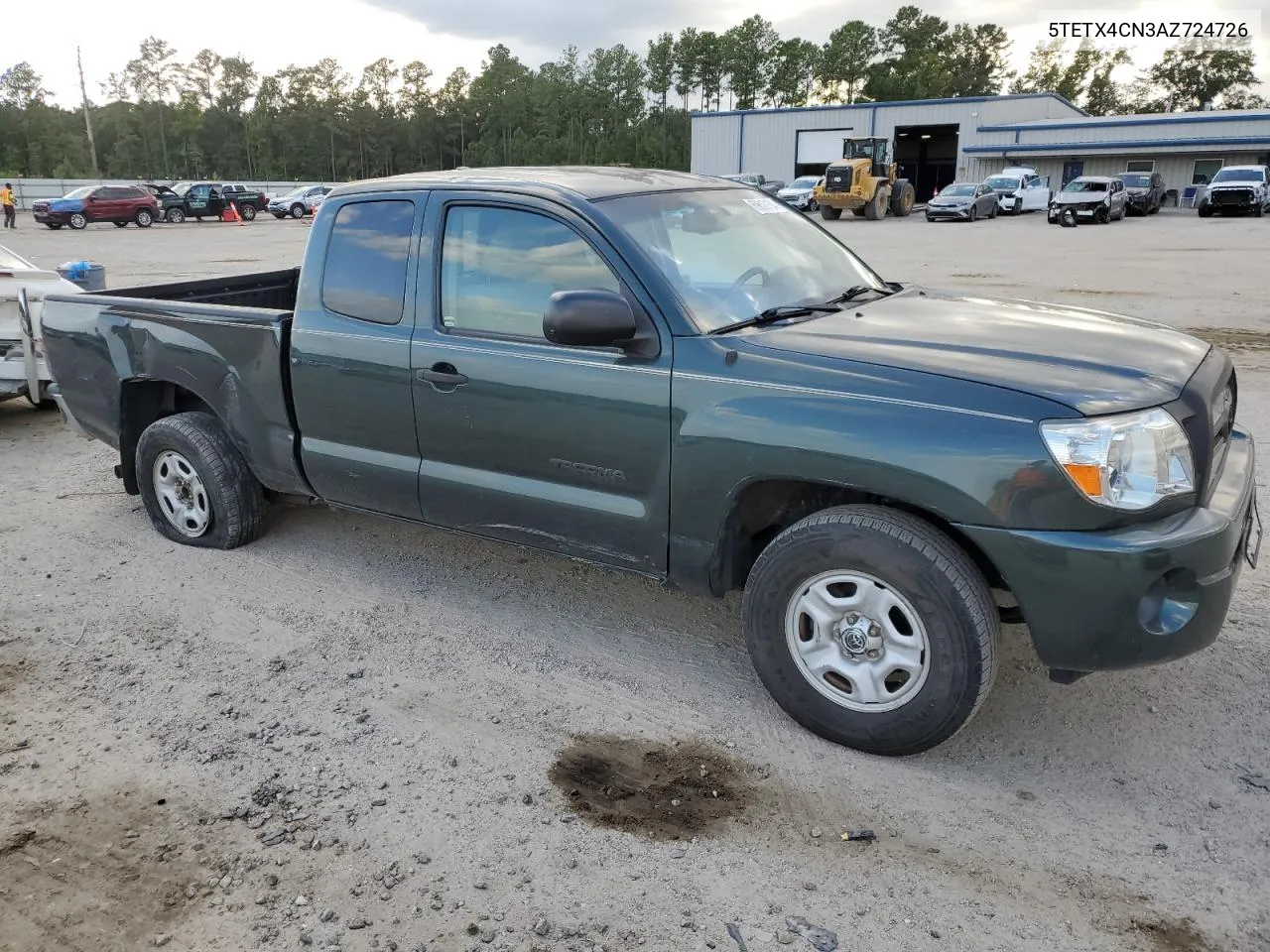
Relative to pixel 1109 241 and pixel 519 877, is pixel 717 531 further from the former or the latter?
pixel 1109 241

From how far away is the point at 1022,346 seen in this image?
322 cm

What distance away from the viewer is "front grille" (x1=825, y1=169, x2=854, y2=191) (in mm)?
36500

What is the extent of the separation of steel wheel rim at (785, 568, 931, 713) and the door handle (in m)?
1.59

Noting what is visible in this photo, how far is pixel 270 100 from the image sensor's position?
108 metres

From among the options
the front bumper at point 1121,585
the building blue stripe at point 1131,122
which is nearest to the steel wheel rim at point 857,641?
the front bumper at point 1121,585

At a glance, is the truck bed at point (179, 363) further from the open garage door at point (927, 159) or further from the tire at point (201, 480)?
the open garage door at point (927, 159)

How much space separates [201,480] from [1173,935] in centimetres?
449

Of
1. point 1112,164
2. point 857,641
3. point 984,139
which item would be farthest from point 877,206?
point 857,641

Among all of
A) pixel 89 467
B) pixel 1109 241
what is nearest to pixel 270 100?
pixel 1109 241

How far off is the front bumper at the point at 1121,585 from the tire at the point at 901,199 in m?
39.2

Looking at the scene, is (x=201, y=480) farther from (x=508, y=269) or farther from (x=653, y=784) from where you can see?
(x=653, y=784)

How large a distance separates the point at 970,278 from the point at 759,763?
15.1 meters

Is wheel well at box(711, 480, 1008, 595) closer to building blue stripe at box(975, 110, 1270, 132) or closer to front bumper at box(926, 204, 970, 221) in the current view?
front bumper at box(926, 204, 970, 221)

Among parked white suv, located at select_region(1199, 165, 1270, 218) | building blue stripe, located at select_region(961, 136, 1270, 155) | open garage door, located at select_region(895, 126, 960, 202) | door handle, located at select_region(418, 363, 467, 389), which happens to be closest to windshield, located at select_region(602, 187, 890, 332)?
door handle, located at select_region(418, 363, 467, 389)
